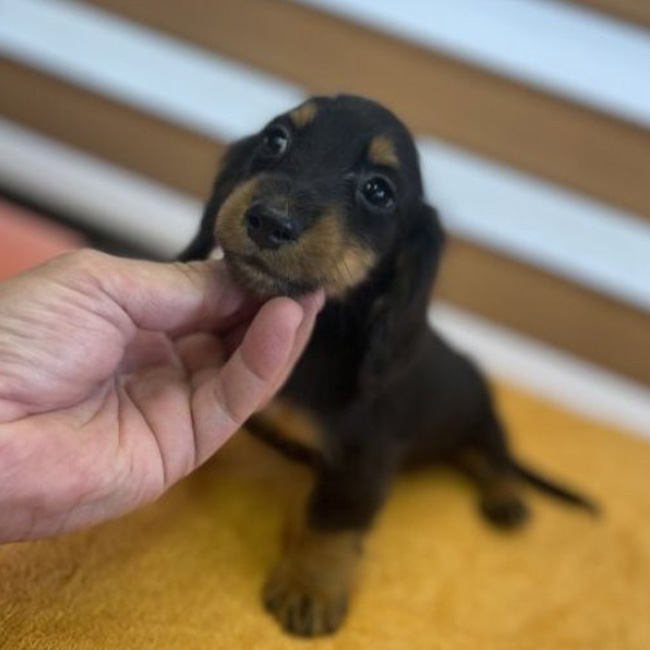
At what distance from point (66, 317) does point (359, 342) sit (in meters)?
0.57

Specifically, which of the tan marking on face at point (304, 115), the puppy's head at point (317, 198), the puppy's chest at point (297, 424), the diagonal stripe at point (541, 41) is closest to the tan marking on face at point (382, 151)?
the puppy's head at point (317, 198)

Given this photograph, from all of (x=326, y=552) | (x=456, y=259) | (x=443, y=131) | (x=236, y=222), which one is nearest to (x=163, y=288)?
(x=236, y=222)

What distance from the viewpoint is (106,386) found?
144 cm

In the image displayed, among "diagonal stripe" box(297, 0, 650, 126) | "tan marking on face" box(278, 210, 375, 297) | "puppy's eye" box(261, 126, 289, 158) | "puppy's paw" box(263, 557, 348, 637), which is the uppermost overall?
"diagonal stripe" box(297, 0, 650, 126)

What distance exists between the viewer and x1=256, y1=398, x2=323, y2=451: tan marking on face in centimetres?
175

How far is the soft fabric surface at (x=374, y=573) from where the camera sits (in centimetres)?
152

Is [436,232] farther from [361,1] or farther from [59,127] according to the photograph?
[59,127]

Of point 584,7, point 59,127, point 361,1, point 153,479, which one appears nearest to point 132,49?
point 59,127

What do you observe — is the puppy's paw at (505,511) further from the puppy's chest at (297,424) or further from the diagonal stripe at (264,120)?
the diagonal stripe at (264,120)

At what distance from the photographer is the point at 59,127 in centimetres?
283

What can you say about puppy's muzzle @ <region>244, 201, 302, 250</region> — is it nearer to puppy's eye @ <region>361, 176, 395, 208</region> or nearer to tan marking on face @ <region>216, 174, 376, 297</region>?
tan marking on face @ <region>216, 174, 376, 297</region>

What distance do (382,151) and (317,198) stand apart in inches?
6.9

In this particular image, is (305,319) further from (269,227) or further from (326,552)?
(326,552)

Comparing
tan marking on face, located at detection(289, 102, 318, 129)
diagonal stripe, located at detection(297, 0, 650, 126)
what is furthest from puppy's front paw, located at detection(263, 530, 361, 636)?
diagonal stripe, located at detection(297, 0, 650, 126)
